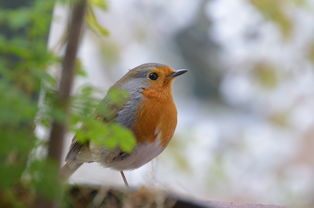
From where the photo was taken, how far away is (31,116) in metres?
0.96

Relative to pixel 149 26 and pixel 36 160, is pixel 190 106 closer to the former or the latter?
pixel 149 26

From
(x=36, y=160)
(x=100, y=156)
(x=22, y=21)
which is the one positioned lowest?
(x=100, y=156)

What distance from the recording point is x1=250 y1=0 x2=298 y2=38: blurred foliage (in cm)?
388

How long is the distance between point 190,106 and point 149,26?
2.72 feet

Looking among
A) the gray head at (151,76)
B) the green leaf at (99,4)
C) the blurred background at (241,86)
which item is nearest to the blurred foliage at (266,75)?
the blurred background at (241,86)

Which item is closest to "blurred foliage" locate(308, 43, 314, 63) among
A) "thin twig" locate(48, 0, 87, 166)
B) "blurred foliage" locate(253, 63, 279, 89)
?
"blurred foliage" locate(253, 63, 279, 89)

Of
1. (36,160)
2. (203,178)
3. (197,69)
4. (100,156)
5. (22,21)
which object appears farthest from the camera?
(197,69)

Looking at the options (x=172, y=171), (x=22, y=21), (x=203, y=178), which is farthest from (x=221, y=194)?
(x=22, y=21)

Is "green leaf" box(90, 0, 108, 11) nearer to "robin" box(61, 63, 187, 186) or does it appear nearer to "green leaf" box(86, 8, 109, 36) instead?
"green leaf" box(86, 8, 109, 36)

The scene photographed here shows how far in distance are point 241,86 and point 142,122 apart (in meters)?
2.33

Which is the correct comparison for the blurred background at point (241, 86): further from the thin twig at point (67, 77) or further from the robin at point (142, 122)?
the thin twig at point (67, 77)

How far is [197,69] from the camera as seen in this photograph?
563cm

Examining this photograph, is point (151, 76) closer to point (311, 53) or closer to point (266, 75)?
point (266, 75)

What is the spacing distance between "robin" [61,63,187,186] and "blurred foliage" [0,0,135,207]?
81 centimetres
